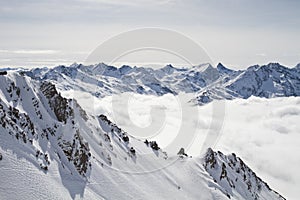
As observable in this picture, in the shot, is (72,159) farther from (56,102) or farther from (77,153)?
(56,102)

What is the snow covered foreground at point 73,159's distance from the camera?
40.8 meters

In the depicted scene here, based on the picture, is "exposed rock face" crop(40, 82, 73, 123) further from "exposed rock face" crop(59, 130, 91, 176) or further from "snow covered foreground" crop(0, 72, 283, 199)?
"exposed rock face" crop(59, 130, 91, 176)

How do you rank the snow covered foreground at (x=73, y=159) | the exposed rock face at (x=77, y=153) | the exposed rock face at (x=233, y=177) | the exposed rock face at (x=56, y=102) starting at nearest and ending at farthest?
the snow covered foreground at (x=73, y=159) → the exposed rock face at (x=77, y=153) → the exposed rock face at (x=56, y=102) → the exposed rock face at (x=233, y=177)

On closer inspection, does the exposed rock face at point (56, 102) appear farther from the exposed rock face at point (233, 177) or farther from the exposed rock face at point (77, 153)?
the exposed rock face at point (233, 177)

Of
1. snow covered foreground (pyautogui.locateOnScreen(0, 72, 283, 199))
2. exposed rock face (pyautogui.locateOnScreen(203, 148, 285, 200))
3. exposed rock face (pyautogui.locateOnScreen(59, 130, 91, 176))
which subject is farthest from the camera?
exposed rock face (pyautogui.locateOnScreen(203, 148, 285, 200))

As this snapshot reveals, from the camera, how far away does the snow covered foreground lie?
4075 cm

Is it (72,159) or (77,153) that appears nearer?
(72,159)

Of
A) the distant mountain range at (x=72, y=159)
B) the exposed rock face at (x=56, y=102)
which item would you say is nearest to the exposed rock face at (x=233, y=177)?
the distant mountain range at (x=72, y=159)

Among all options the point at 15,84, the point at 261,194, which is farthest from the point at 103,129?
the point at 261,194

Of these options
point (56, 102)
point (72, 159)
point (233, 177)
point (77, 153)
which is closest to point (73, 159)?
point (72, 159)

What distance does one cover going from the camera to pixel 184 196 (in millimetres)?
69000

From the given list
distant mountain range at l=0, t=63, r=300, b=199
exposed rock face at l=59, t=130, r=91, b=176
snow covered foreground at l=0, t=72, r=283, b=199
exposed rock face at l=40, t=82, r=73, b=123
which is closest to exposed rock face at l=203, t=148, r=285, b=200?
snow covered foreground at l=0, t=72, r=283, b=199

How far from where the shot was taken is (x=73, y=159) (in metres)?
53.5

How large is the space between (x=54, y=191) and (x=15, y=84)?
22.1m
